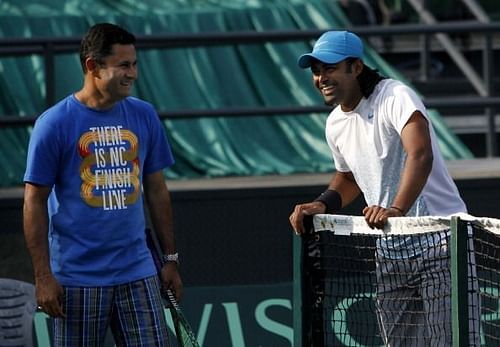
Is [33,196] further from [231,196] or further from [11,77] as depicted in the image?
[11,77]

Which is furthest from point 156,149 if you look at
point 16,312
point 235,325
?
point 235,325

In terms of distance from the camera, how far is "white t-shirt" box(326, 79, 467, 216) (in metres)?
5.84

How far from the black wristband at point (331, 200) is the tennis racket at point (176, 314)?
0.75 m

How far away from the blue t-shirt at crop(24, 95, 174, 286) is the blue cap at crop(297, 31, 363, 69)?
0.82 meters

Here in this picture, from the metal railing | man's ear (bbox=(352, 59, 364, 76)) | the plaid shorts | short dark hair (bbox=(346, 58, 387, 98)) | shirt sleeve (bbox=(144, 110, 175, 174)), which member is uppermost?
the metal railing

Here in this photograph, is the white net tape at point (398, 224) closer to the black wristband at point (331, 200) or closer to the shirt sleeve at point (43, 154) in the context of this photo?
the black wristband at point (331, 200)

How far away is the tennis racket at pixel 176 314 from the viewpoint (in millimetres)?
5930

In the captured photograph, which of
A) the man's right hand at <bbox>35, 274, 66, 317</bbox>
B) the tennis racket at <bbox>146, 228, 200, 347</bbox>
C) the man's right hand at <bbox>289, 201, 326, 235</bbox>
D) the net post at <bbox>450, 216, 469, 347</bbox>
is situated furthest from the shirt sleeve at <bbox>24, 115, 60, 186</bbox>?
the net post at <bbox>450, 216, 469, 347</bbox>

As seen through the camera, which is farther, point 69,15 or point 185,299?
point 69,15

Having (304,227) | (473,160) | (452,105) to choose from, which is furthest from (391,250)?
(473,160)

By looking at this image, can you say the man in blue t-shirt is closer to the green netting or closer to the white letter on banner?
the white letter on banner

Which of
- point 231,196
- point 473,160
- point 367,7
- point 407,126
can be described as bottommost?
point 407,126

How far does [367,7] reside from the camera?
564 inches

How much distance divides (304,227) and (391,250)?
40 centimetres
